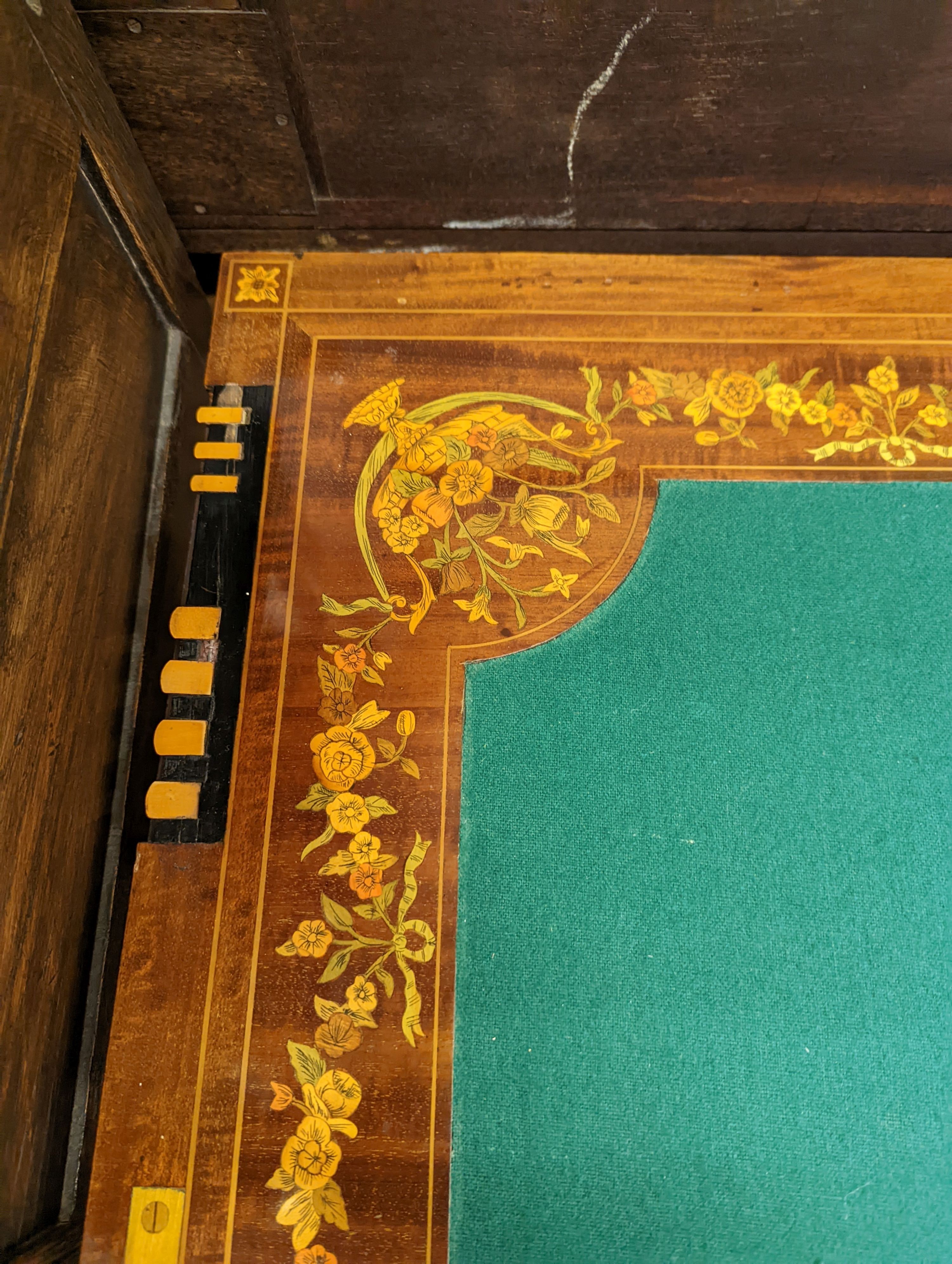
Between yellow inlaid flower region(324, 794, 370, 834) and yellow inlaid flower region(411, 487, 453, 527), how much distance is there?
482mm

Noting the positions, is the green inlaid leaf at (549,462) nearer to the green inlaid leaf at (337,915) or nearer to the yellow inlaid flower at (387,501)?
the yellow inlaid flower at (387,501)

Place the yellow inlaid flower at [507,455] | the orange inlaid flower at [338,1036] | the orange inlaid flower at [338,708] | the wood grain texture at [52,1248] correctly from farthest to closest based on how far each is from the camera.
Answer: the yellow inlaid flower at [507,455] → the orange inlaid flower at [338,708] → the orange inlaid flower at [338,1036] → the wood grain texture at [52,1248]

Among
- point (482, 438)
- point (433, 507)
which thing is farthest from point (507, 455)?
point (433, 507)

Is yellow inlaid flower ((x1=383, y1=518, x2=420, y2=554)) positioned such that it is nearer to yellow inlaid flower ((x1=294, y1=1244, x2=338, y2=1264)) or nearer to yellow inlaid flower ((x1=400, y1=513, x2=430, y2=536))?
yellow inlaid flower ((x1=400, y1=513, x2=430, y2=536))

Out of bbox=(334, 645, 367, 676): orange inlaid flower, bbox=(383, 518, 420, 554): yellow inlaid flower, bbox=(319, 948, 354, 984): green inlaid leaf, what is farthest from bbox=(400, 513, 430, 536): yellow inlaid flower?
bbox=(319, 948, 354, 984): green inlaid leaf

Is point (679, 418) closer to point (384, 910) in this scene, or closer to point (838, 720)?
point (838, 720)

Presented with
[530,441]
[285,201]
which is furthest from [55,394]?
[530,441]

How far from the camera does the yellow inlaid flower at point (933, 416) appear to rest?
1.44m

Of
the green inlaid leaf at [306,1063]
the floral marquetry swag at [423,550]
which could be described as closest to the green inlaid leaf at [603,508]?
the floral marquetry swag at [423,550]

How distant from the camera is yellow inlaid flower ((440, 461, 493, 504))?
4.68 feet

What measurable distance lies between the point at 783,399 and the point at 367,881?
1.10 meters

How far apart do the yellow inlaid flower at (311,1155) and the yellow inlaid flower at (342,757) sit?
49 centimetres

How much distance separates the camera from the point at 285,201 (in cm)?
146

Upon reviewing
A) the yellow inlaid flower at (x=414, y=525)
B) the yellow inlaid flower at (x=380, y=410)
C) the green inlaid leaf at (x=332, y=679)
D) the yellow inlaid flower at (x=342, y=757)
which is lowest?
the yellow inlaid flower at (x=342, y=757)
